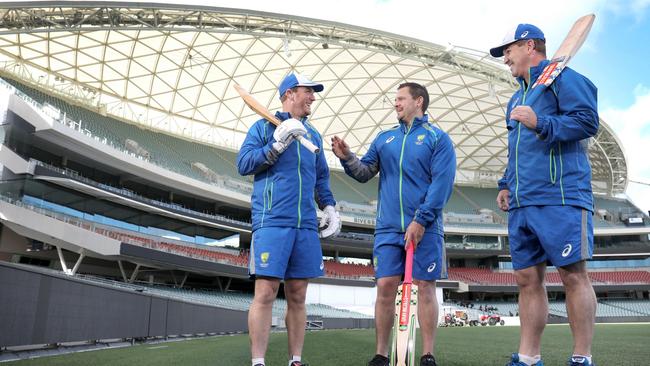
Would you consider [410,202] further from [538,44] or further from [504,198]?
[538,44]

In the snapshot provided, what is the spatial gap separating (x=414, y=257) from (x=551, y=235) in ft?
3.91

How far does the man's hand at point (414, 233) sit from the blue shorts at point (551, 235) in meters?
0.71

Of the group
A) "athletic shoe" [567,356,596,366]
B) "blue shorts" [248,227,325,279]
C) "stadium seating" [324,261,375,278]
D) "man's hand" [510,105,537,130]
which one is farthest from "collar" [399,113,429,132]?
"stadium seating" [324,261,375,278]

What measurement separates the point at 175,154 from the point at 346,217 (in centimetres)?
1603

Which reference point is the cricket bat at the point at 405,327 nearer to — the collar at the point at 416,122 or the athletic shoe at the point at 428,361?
the athletic shoe at the point at 428,361

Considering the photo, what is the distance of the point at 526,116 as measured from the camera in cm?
340

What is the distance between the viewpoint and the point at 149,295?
1101cm

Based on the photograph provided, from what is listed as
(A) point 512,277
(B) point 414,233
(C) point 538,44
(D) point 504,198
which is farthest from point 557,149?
(A) point 512,277

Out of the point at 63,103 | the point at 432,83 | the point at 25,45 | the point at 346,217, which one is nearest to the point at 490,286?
the point at 346,217

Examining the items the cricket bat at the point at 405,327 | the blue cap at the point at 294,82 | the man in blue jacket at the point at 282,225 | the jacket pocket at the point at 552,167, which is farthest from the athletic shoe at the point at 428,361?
the blue cap at the point at 294,82

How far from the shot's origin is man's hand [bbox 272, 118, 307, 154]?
12.8 feet

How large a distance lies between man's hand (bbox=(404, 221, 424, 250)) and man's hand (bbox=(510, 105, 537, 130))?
113cm

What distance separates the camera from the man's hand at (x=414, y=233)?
3920mm

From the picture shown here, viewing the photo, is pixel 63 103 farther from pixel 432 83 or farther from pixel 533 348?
pixel 533 348
